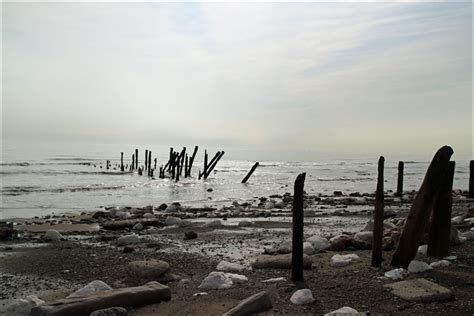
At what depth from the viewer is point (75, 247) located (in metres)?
9.38

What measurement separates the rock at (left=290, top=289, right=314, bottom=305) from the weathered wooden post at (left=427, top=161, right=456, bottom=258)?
2.98 metres

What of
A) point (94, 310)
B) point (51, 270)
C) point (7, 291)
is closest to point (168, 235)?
point (51, 270)

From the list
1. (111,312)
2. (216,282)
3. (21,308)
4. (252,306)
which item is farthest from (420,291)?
(21,308)

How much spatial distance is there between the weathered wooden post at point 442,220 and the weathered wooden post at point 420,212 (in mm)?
469

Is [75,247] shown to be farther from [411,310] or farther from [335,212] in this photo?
[335,212]

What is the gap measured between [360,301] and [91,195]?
67.1 feet

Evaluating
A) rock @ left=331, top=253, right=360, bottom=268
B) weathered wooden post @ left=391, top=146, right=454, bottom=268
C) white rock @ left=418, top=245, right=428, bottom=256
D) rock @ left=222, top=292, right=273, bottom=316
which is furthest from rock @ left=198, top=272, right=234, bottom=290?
white rock @ left=418, top=245, right=428, bottom=256

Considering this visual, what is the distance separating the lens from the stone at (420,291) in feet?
16.7

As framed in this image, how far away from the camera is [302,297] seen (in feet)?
17.5

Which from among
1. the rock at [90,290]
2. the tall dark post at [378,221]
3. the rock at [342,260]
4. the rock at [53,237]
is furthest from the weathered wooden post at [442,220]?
the rock at [53,237]

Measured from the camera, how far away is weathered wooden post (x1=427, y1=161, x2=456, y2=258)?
7027 mm

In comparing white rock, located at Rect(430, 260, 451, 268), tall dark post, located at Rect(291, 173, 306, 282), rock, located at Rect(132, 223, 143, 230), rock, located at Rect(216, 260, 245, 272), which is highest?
tall dark post, located at Rect(291, 173, 306, 282)

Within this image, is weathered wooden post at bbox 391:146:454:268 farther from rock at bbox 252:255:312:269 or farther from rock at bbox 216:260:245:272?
rock at bbox 216:260:245:272

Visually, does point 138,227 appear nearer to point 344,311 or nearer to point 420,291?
point 344,311
